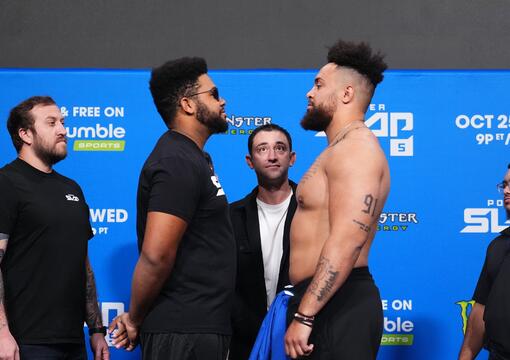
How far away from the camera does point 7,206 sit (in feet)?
6.91

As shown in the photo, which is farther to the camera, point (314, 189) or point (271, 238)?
point (271, 238)

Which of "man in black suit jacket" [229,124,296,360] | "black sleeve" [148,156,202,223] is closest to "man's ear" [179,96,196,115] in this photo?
"black sleeve" [148,156,202,223]

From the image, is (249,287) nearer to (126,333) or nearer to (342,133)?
(126,333)

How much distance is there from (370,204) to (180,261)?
0.56 m

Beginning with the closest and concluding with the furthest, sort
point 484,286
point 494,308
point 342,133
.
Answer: point 342,133, point 494,308, point 484,286

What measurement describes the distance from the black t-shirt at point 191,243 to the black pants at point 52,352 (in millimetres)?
471

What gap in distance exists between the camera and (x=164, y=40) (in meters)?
3.22

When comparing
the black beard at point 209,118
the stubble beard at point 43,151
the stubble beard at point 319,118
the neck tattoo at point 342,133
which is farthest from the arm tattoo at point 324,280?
the stubble beard at point 43,151

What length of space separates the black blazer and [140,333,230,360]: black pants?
797 millimetres

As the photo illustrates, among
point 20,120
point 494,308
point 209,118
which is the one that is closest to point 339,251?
point 209,118

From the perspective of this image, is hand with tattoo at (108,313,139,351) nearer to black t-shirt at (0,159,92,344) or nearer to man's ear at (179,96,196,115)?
black t-shirt at (0,159,92,344)

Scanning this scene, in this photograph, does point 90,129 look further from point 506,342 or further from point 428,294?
point 506,342

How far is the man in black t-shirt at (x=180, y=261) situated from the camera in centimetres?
181

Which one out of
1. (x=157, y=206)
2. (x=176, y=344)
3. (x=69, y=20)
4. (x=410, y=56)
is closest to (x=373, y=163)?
(x=157, y=206)
